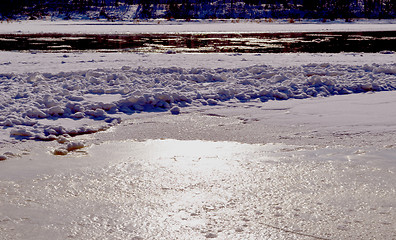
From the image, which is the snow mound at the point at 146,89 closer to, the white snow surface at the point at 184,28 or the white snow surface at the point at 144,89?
the white snow surface at the point at 144,89

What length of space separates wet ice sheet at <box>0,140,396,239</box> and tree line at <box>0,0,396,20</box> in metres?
61.3

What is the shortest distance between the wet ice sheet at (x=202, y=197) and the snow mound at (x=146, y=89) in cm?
182

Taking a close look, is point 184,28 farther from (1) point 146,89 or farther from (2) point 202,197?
(2) point 202,197

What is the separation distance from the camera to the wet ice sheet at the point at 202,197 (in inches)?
132

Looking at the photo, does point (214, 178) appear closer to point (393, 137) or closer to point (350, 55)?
point (393, 137)

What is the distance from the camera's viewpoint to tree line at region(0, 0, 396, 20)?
67794mm

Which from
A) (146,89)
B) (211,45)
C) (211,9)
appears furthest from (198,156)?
(211,9)

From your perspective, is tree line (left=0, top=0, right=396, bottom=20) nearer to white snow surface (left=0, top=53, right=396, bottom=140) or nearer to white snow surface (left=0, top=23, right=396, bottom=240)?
white snow surface (left=0, top=53, right=396, bottom=140)

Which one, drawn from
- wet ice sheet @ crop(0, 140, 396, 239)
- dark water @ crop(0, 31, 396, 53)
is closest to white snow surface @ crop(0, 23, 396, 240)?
wet ice sheet @ crop(0, 140, 396, 239)

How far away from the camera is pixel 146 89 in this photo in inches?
348

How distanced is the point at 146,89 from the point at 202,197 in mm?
5147

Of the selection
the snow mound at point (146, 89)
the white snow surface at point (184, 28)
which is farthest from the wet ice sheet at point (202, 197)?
the white snow surface at point (184, 28)

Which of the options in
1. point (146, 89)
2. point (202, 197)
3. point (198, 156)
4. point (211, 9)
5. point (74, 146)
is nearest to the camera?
point (202, 197)

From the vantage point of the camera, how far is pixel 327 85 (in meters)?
9.30
